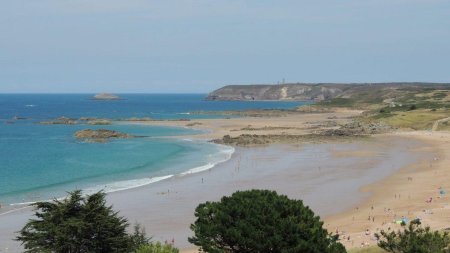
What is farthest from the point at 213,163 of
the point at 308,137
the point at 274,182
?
the point at 308,137

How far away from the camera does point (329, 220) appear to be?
33.7m

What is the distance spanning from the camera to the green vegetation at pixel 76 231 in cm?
1858

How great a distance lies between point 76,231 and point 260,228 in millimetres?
6285

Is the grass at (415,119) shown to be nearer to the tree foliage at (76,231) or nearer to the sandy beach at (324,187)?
the sandy beach at (324,187)

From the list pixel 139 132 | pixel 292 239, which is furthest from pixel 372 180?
pixel 139 132

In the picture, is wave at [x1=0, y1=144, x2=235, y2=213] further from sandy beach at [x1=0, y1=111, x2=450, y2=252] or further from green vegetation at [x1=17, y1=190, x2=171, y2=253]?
green vegetation at [x1=17, y1=190, x2=171, y2=253]

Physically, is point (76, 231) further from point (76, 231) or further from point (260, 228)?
point (260, 228)

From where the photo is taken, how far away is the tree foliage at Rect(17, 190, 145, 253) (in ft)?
61.0

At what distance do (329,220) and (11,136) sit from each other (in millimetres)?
70688

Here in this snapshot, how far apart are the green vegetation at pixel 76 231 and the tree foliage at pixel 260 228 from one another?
10.8ft

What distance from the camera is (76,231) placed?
18.6 m

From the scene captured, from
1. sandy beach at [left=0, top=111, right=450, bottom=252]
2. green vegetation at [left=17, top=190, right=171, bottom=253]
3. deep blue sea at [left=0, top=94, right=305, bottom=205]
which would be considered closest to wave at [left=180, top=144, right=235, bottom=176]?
deep blue sea at [left=0, top=94, right=305, bottom=205]

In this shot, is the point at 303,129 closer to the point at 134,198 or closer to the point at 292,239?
the point at 134,198

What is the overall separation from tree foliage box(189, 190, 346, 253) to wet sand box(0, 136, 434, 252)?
11.2 metres
